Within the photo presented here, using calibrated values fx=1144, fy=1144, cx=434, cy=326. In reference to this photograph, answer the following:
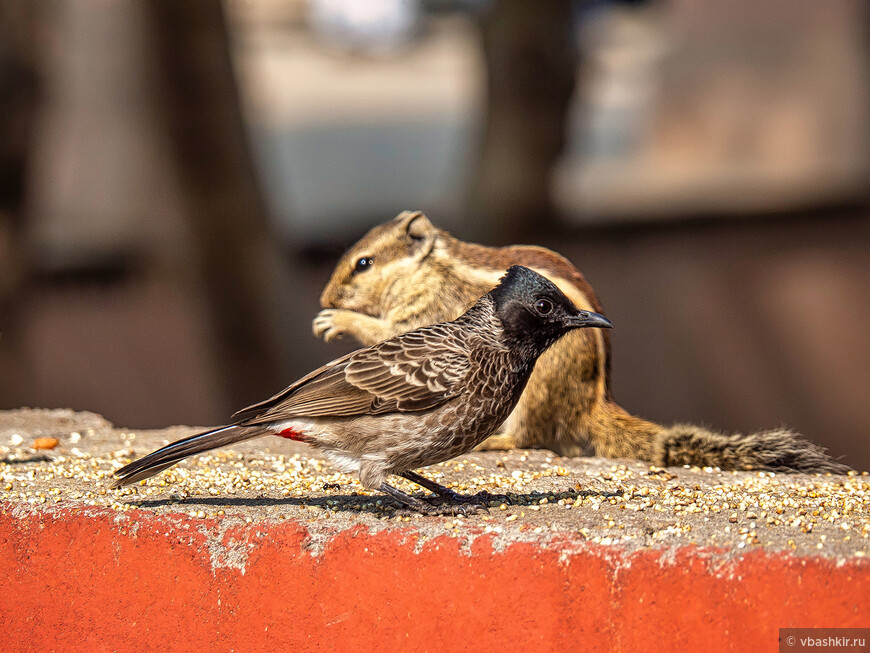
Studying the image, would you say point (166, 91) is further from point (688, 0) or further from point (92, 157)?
point (688, 0)

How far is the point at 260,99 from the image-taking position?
20.6 m

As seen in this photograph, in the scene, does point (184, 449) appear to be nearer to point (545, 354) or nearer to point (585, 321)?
point (585, 321)

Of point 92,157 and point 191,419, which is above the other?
point 92,157

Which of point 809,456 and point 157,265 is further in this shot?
point 157,265

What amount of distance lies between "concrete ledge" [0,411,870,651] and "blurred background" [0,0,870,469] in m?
4.46

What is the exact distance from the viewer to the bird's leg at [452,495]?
11.2 feet

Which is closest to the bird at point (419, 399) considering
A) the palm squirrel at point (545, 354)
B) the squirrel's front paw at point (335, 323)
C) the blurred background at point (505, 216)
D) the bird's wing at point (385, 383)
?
the bird's wing at point (385, 383)

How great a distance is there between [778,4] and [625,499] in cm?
1309

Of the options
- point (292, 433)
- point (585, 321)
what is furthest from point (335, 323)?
point (585, 321)

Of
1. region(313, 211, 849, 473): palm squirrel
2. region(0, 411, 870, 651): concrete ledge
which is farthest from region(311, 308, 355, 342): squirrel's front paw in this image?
region(0, 411, 870, 651): concrete ledge

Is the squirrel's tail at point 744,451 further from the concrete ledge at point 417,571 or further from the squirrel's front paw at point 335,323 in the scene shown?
the squirrel's front paw at point 335,323

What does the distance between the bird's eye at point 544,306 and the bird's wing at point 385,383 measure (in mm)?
247

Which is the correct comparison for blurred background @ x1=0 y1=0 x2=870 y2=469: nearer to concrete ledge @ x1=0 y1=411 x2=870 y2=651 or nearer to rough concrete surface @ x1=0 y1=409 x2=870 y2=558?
rough concrete surface @ x1=0 y1=409 x2=870 y2=558

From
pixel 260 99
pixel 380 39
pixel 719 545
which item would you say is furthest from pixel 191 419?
pixel 380 39
